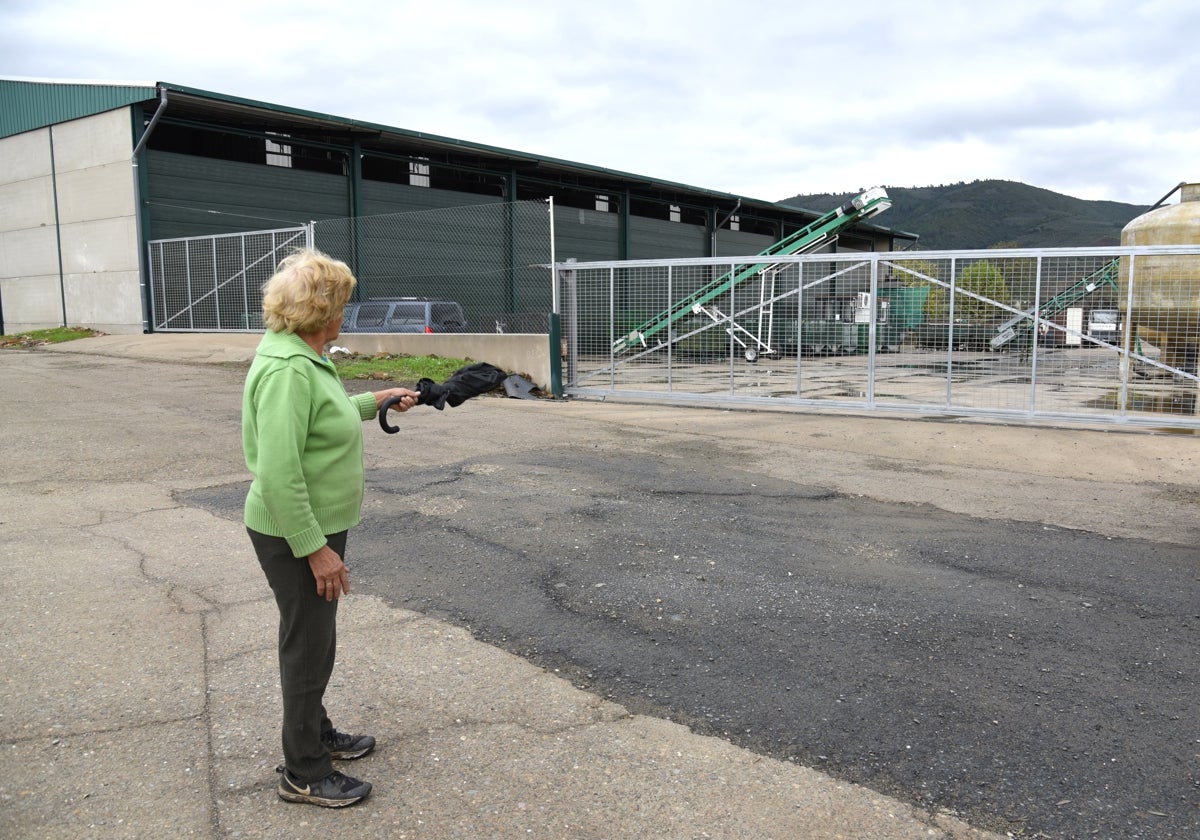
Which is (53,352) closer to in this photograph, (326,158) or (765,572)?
(326,158)

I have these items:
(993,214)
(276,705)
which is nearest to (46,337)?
(276,705)

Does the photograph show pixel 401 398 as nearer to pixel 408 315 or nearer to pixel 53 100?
pixel 408 315

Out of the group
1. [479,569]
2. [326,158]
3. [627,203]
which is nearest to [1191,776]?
[479,569]

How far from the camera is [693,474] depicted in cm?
820

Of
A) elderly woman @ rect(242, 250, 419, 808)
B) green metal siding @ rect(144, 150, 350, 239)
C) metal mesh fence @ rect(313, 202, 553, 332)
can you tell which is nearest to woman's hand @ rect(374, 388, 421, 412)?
elderly woman @ rect(242, 250, 419, 808)

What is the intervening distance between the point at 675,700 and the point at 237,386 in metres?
12.4

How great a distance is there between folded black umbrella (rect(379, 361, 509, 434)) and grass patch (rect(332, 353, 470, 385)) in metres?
11.1

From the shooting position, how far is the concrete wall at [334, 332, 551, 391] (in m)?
15.0

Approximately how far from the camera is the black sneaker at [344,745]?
318 cm

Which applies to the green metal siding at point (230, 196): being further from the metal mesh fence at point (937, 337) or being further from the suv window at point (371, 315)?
the metal mesh fence at point (937, 337)

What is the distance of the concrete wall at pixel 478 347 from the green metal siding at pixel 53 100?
31.3ft

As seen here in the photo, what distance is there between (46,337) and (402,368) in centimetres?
1391

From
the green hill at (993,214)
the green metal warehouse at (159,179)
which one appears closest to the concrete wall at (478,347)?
the green metal warehouse at (159,179)

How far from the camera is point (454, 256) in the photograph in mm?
19438
